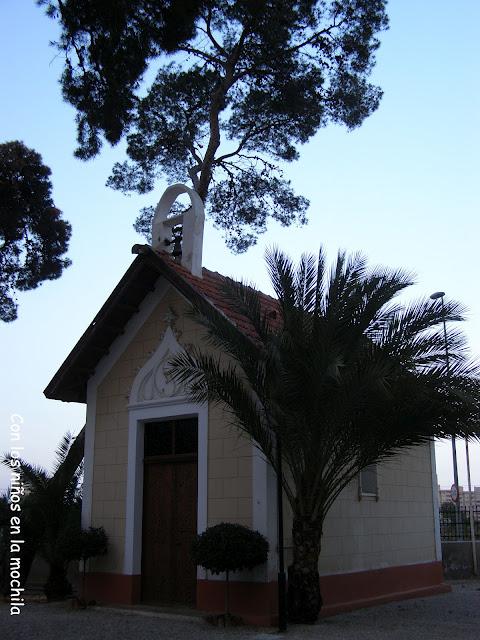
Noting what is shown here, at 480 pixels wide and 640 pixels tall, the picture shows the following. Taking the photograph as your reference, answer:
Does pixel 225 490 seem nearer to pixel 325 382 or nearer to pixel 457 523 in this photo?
pixel 325 382

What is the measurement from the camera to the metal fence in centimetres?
2122

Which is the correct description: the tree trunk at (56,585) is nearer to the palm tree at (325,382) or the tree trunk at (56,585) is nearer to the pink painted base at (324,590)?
the pink painted base at (324,590)

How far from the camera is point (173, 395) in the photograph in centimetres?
1272

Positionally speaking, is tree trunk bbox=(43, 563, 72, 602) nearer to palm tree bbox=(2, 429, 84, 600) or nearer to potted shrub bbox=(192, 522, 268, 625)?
palm tree bbox=(2, 429, 84, 600)

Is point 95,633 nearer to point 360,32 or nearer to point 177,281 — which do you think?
point 177,281

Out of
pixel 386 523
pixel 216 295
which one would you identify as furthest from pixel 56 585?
pixel 386 523

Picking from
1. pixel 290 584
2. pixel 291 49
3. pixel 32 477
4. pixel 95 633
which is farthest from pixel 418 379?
pixel 291 49

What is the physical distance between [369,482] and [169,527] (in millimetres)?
3985

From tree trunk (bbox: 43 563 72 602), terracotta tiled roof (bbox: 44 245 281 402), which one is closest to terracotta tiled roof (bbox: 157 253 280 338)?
terracotta tiled roof (bbox: 44 245 281 402)

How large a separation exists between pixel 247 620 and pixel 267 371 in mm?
3630

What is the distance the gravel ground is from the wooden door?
0.73 metres

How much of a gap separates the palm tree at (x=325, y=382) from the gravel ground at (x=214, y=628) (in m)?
0.77

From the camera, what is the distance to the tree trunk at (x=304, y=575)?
10312mm

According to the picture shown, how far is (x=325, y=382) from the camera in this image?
983 centimetres
